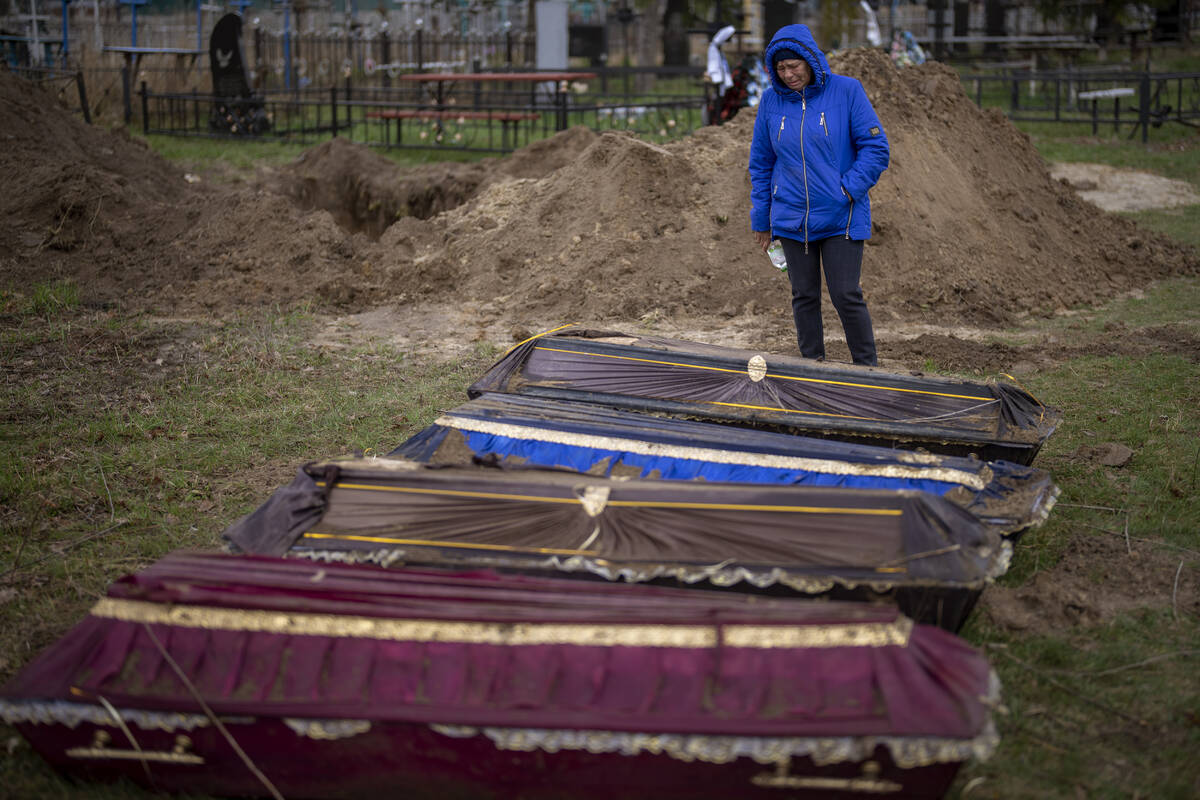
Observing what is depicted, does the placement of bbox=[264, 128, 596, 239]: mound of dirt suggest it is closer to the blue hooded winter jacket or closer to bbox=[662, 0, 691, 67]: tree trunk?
A: the blue hooded winter jacket

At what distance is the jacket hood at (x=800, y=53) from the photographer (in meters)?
4.93

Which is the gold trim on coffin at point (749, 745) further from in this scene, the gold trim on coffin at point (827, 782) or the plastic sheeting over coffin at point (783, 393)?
the plastic sheeting over coffin at point (783, 393)

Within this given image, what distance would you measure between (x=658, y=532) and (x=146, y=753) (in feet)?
5.26

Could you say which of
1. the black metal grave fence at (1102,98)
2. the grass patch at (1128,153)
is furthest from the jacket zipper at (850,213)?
the black metal grave fence at (1102,98)

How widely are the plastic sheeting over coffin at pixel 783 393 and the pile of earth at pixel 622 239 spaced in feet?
8.53

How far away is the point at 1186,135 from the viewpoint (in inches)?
634

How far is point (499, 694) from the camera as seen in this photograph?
2.46 meters

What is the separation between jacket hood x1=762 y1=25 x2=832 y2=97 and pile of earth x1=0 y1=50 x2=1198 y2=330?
2613 millimetres

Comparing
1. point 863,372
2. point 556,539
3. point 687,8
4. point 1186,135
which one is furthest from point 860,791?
point 687,8

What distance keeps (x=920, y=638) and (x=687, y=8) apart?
24.2 meters

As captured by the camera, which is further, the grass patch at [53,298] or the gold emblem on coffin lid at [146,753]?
the grass patch at [53,298]

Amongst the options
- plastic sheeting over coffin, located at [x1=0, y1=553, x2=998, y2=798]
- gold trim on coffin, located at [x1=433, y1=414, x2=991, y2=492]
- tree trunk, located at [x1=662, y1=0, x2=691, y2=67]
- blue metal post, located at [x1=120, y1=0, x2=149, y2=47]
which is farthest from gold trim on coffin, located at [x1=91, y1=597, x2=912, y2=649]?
tree trunk, located at [x1=662, y1=0, x2=691, y2=67]

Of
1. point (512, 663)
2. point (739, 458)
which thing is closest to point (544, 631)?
point (512, 663)

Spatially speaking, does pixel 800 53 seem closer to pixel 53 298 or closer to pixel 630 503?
pixel 630 503
